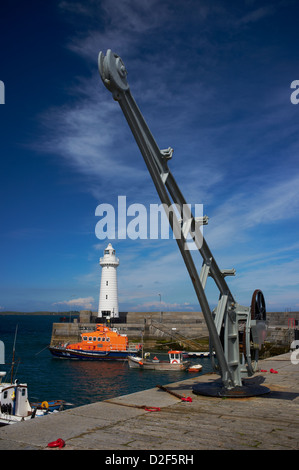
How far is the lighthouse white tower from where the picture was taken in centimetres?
6406

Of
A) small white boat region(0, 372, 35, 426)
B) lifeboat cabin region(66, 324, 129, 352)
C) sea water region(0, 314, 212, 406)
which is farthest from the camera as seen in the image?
lifeboat cabin region(66, 324, 129, 352)

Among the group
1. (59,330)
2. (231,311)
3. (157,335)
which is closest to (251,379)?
(231,311)

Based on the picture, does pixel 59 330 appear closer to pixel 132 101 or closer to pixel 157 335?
pixel 157 335

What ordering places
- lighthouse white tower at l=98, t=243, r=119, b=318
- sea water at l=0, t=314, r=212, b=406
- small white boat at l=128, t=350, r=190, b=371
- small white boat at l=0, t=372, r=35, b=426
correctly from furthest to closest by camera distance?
1. lighthouse white tower at l=98, t=243, r=119, b=318
2. small white boat at l=128, t=350, r=190, b=371
3. sea water at l=0, t=314, r=212, b=406
4. small white boat at l=0, t=372, r=35, b=426

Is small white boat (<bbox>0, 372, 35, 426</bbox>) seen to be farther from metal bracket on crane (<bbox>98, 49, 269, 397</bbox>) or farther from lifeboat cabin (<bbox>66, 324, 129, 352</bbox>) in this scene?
lifeboat cabin (<bbox>66, 324, 129, 352</bbox>)

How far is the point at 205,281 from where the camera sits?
10.3m

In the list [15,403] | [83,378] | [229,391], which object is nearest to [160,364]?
[83,378]

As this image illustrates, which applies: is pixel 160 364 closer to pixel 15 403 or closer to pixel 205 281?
pixel 15 403

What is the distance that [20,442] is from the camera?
6316 millimetres

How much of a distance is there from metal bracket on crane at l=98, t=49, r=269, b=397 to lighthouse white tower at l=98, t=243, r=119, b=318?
172 feet

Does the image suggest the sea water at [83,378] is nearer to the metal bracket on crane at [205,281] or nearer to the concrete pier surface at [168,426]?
the metal bracket on crane at [205,281]

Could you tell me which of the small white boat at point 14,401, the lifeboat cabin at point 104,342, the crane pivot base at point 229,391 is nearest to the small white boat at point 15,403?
the small white boat at point 14,401

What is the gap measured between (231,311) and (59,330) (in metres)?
59.9

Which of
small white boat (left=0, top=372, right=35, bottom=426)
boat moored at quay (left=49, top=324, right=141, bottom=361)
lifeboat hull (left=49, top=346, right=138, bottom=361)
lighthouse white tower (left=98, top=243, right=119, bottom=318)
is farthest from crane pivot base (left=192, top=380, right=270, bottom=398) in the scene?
lighthouse white tower (left=98, top=243, right=119, bottom=318)
